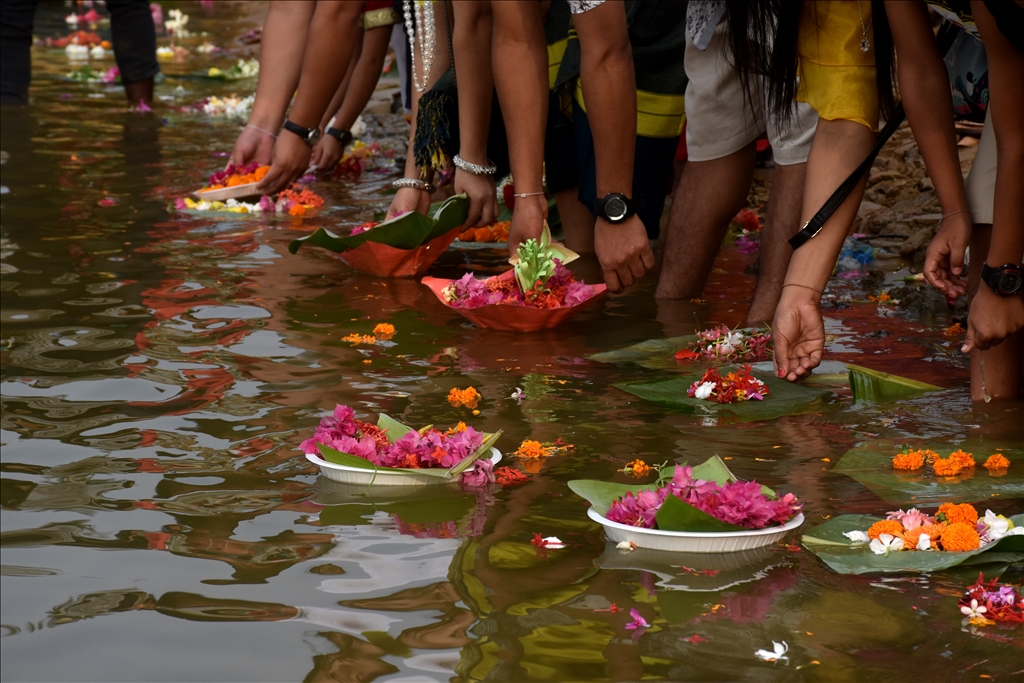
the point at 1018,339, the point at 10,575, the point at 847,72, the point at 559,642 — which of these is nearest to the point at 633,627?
the point at 559,642

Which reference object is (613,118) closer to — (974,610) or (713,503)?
(713,503)

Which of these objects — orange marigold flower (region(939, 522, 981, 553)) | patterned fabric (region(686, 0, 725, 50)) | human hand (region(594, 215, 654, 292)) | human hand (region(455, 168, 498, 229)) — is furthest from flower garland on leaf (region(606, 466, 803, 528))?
human hand (region(455, 168, 498, 229))

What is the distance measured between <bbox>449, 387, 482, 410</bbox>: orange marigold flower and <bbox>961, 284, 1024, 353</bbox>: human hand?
1.20m

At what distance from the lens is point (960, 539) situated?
1.96 m

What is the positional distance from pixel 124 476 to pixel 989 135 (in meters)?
2.23

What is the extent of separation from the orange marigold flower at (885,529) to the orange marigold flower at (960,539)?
0.25ft

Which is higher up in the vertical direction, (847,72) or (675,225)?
(847,72)

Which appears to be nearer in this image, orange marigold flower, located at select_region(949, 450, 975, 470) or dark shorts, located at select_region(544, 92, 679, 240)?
orange marigold flower, located at select_region(949, 450, 975, 470)

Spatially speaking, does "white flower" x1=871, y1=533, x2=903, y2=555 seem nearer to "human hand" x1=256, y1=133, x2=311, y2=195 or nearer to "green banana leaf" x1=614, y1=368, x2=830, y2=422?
"green banana leaf" x1=614, y1=368, x2=830, y2=422

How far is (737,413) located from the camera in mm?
2859

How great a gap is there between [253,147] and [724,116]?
91.6 inches

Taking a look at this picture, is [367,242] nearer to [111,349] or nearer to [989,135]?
[111,349]

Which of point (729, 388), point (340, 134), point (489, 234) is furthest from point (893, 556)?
point (340, 134)

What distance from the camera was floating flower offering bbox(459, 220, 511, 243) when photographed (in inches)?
A: 198
